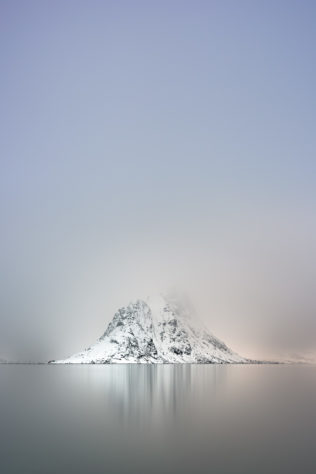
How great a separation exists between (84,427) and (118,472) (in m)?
21.0

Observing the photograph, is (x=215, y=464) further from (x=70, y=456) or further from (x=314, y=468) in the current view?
(x=70, y=456)

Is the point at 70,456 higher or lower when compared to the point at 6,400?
higher

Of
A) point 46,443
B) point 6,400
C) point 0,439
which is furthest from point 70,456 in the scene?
point 6,400

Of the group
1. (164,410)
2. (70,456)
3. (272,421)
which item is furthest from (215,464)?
(164,410)

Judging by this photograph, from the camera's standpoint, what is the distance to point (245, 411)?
66312mm

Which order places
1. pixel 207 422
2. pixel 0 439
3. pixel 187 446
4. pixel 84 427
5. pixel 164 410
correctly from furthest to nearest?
pixel 164 410
pixel 207 422
pixel 84 427
pixel 0 439
pixel 187 446

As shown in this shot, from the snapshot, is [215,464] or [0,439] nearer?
[215,464]

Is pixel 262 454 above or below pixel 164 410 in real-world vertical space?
above

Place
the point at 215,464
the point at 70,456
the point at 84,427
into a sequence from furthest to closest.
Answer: the point at 84,427, the point at 70,456, the point at 215,464

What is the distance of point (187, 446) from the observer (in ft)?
131

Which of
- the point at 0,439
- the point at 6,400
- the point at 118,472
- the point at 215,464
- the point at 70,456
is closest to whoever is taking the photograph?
the point at 118,472

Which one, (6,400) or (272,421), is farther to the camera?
(6,400)

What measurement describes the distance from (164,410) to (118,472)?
37.4 metres

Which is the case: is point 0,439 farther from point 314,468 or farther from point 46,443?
point 314,468
